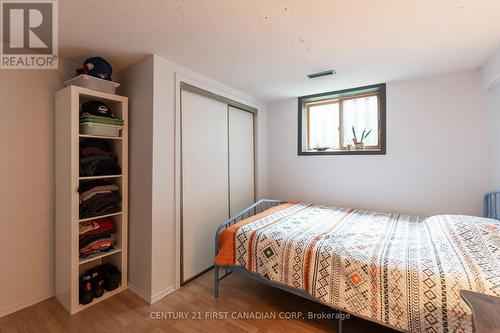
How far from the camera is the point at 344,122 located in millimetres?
3176

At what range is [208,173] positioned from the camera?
265 centimetres

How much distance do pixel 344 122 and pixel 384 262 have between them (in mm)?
2204

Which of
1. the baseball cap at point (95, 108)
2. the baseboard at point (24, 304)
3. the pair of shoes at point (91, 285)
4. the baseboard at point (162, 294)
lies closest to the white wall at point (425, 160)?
the baseboard at point (162, 294)

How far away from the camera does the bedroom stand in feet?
4.82

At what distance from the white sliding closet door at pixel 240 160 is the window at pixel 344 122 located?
802 millimetres

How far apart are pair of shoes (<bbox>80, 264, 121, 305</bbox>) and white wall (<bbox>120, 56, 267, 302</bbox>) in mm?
163

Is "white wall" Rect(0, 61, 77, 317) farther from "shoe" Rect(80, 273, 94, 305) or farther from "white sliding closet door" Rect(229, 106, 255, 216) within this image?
"white sliding closet door" Rect(229, 106, 255, 216)

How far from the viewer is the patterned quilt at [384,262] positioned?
4.05 ft

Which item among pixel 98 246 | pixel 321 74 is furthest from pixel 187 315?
pixel 321 74

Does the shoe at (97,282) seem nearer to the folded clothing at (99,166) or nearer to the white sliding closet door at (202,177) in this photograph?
the white sliding closet door at (202,177)

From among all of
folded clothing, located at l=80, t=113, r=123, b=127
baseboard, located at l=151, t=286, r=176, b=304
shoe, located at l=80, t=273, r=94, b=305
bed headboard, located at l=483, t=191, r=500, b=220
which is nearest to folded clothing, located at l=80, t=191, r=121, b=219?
shoe, located at l=80, t=273, r=94, b=305

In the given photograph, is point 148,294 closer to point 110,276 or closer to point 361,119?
point 110,276

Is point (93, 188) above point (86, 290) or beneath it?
above
